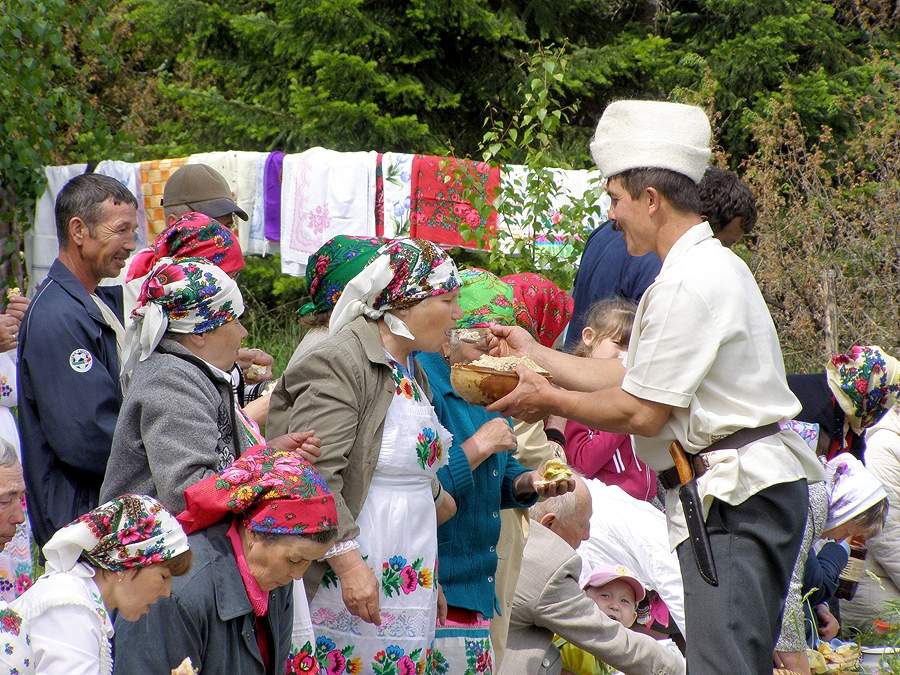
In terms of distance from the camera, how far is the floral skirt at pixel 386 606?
3490 millimetres

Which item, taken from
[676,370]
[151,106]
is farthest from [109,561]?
[151,106]

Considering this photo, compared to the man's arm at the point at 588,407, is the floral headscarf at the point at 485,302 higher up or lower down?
higher up

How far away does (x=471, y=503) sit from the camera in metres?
3.90

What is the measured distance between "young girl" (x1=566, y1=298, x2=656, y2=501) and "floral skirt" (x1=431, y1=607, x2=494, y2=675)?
1250 mm

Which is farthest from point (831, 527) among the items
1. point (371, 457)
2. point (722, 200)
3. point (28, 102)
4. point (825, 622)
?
point (28, 102)

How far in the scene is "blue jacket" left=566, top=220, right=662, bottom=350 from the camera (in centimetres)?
488

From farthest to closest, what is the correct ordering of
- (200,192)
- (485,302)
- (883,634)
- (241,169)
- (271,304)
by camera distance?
(271,304) < (241,169) < (883,634) < (200,192) < (485,302)

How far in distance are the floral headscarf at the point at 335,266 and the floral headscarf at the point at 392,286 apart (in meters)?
0.07

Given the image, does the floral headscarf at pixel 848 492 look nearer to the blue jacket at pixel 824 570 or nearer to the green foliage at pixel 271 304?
the blue jacket at pixel 824 570

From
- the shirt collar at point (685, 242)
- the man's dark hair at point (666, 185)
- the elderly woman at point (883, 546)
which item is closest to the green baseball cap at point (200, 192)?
the man's dark hair at point (666, 185)

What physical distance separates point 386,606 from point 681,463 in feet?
3.11

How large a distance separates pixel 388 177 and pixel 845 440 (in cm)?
354

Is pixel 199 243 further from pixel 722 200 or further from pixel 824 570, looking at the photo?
pixel 824 570

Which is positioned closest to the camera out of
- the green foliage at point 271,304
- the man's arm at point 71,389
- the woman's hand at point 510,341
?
the man's arm at point 71,389
